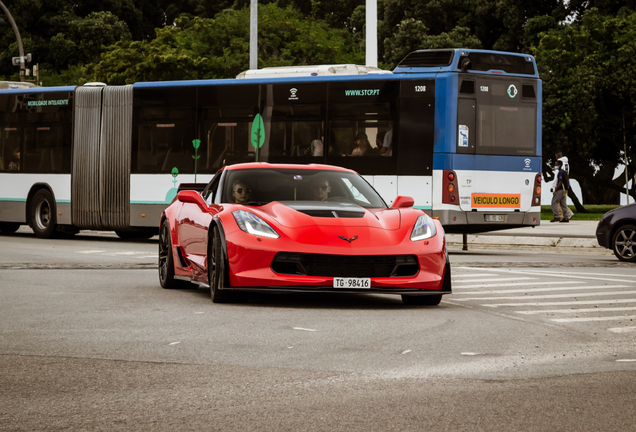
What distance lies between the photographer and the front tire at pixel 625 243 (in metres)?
17.5

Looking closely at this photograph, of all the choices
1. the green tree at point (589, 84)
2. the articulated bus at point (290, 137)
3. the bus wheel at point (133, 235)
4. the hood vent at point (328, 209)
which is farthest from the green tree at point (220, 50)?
the hood vent at point (328, 209)

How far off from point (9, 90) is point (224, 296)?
16.1 meters

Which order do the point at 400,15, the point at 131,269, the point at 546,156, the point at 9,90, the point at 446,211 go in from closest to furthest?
the point at 131,269, the point at 446,211, the point at 9,90, the point at 546,156, the point at 400,15

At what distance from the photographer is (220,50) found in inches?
1930

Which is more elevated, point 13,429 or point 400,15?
point 400,15

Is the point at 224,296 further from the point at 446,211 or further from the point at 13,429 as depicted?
the point at 446,211

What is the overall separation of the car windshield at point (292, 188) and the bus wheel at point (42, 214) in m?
13.3

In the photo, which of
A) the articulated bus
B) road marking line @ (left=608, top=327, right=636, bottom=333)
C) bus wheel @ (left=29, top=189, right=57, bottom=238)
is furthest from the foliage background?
road marking line @ (left=608, top=327, right=636, bottom=333)

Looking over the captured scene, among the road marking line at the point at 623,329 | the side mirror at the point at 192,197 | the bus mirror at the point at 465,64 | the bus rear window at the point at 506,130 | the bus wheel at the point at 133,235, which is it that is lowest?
the bus wheel at the point at 133,235

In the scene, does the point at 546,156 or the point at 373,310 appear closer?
the point at 373,310

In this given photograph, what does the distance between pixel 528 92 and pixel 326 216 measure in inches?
435

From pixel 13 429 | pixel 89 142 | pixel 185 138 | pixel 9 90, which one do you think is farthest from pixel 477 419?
pixel 9 90

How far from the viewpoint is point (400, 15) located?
52.6 meters

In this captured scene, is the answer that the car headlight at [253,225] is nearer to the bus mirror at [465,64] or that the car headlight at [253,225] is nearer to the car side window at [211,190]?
the car side window at [211,190]
